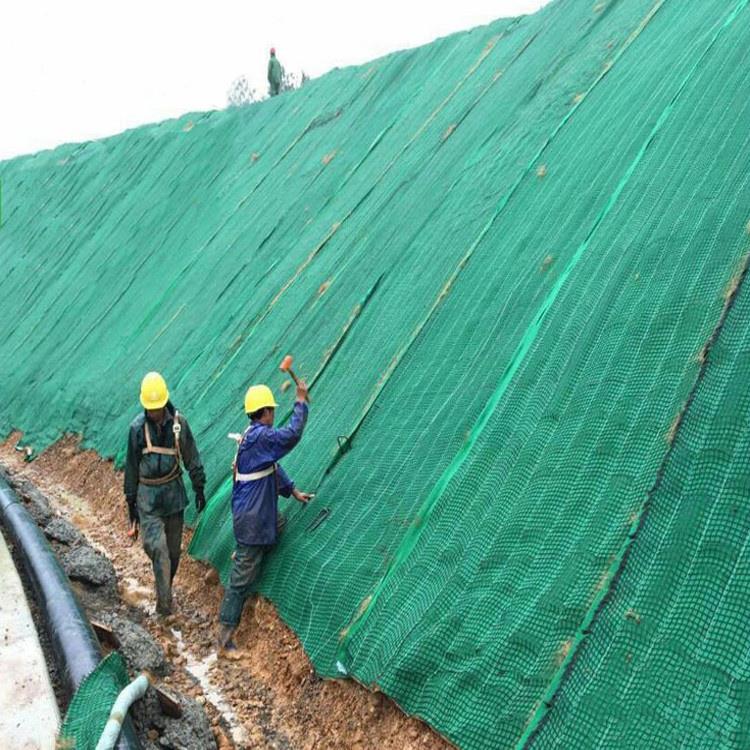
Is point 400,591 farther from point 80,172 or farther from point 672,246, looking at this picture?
point 80,172

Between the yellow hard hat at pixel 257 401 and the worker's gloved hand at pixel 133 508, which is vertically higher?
the yellow hard hat at pixel 257 401

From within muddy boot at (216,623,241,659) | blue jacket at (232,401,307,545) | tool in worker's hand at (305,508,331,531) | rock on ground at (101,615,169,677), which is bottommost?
muddy boot at (216,623,241,659)

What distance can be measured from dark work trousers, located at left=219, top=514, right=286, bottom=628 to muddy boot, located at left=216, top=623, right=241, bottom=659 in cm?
3

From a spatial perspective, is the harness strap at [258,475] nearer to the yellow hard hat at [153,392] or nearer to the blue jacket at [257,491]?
the blue jacket at [257,491]

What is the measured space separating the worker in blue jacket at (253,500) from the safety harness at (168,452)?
1.95 ft

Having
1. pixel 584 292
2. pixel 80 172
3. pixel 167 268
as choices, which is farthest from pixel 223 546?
pixel 80 172

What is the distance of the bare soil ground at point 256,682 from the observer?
3666 millimetres

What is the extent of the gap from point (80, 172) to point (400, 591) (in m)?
16.0

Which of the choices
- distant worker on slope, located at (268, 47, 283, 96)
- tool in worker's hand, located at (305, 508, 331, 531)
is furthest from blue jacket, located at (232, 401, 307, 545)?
distant worker on slope, located at (268, 47, 283, 96)

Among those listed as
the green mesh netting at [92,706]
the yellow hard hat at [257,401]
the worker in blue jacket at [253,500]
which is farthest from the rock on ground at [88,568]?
the green mesh netting at [92,706]

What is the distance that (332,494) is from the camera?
16.3ft

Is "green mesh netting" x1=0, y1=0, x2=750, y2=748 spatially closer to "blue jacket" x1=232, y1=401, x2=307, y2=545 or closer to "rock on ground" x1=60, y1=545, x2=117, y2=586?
"blue jacket" x1=232, y1=401, x2=307, y2=545

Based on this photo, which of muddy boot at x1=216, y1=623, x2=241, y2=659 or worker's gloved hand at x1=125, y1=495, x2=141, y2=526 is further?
worker's gloved hand at x1=125, y1=495, x2=141, y2=526

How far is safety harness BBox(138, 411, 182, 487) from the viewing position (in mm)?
5285
